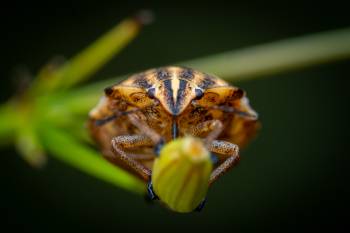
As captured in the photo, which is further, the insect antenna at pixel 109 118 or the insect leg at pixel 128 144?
the insect antenna at pixel 109 118

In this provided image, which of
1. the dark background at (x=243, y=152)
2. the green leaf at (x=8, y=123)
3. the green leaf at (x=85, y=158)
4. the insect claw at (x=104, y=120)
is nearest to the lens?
the insect claw at (x=104, y=120)

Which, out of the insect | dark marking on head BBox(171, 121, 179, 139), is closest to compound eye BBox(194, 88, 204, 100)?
the insect

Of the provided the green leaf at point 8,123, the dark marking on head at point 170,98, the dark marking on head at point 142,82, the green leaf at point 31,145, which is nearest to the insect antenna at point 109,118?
the dark marking on head at point 142,82

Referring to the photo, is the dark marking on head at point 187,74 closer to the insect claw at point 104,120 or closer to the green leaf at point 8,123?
the insect claw at point 104,120

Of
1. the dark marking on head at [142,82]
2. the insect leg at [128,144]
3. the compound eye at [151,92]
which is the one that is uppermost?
the dark marking on head at [142,82]

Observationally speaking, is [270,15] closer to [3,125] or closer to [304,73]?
[304,73]

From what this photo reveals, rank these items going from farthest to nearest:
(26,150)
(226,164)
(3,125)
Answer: (3,125)
(26,150)
(226,164)

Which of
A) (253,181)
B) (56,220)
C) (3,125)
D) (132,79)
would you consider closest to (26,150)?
(3,125)

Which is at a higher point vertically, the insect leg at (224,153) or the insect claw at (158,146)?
the insect claw at (158,146)
